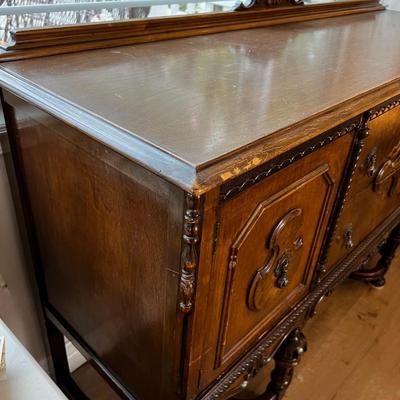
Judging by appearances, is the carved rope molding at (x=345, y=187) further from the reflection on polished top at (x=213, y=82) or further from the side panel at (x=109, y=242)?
the side panel at (x=109, y=242)

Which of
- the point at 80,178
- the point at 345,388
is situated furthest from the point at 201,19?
the point at 345,388

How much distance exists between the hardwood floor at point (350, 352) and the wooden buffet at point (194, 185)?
0.40 meters

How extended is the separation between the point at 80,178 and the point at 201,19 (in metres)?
0.53

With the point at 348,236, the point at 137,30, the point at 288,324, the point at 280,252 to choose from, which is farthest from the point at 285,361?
the point at 137,30

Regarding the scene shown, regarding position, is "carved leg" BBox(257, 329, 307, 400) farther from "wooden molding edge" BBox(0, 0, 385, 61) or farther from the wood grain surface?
"wooden molding edge" BBox(0, 0, 385, 61)

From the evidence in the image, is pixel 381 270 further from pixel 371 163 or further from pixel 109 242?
pixel 109 242

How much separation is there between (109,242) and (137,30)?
1.50ft

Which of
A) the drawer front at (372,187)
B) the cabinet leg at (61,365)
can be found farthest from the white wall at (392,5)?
the cabinet leg at (61,365)

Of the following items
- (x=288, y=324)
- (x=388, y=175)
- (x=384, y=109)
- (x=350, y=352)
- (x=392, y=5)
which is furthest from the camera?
(x=392, y=5)

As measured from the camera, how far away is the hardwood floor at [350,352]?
4.31 feet

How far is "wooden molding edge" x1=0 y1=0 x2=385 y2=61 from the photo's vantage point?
0.73m

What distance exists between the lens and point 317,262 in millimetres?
946

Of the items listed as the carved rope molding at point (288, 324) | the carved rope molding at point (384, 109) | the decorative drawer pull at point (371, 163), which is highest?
the carved rope molding at point (384, 109)

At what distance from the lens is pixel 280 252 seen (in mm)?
751
